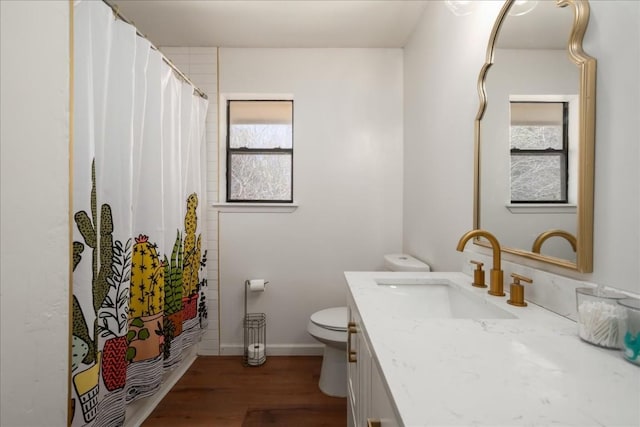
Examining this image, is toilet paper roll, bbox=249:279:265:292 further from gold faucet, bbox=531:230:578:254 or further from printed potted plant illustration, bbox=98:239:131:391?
gold faucet, bbox=531:230:578:254

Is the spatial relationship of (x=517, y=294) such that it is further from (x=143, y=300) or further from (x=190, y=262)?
(x=190, y=262)

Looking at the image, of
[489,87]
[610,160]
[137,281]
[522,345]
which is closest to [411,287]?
[522,345]

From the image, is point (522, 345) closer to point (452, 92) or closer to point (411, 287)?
point (411, 287)

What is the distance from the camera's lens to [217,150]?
243 cm

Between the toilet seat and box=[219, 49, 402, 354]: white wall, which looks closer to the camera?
the toilet seat

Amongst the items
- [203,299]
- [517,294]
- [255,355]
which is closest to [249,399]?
[255,355]

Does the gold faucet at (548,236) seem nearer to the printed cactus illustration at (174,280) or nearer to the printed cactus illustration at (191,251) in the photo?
the printed cactus illustration at (174,280)

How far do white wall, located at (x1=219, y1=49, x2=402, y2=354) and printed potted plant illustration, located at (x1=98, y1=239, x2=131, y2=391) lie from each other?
3.64 feet

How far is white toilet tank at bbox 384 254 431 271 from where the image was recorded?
185 cm

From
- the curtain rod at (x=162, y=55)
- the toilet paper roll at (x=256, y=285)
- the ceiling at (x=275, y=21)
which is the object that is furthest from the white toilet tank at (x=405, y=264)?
the curtain rod at (x=162, y=55)

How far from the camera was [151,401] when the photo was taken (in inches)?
69.0

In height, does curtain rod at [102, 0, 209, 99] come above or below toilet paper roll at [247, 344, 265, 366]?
above

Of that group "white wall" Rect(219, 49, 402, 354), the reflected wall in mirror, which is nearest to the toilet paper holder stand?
"white wall" Rect(219, 49, 402, 354)

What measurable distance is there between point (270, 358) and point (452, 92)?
2182mm
